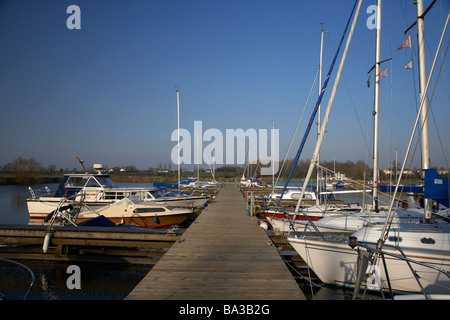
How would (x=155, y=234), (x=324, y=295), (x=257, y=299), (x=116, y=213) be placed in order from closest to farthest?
1. (x=257, y=299)
2. (x=324, y=295)
3. (x=155, y=234)
4. (x=116, y=213)

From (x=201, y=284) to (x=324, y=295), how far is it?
14.2 ft

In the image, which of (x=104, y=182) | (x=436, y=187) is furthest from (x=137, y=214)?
(x=436, y=187)

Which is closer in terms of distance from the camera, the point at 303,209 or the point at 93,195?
the point at 303,209

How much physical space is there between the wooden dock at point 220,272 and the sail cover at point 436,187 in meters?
4.33

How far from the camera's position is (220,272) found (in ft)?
20.7

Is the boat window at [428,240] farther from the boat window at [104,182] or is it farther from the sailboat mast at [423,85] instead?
the boat window at [104,182]

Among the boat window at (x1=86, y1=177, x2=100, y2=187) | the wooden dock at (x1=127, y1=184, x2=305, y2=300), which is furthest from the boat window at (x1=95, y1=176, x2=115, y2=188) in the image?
the wooden dock at (x1=127, y1=184, x2=305, y2=300)

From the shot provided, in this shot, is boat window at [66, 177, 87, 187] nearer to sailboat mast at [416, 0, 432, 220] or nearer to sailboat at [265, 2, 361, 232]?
sailboat at [265, 2, 361, 232]

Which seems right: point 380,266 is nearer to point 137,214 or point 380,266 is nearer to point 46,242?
point 46,242

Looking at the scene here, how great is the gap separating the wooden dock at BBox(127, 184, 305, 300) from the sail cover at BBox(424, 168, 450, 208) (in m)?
4.33

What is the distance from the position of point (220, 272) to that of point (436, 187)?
6012mm
